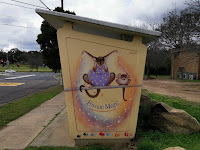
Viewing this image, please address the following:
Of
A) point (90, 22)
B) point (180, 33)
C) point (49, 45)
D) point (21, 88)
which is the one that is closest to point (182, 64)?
point (180, 33)

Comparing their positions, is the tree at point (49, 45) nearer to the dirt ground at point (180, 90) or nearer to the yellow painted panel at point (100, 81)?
the dirt ground at point (180, 90)

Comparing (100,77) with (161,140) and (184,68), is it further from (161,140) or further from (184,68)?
(184,68)

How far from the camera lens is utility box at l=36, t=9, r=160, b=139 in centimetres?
349

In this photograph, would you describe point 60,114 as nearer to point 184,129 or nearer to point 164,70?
point 184,129

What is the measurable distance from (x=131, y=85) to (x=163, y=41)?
2386cm

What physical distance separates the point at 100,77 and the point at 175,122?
2097 millimetres

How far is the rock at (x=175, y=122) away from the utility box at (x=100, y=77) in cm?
108

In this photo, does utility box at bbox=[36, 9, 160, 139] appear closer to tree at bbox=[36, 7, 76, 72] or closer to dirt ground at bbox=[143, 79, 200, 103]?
dirt ground at bbox=[143, 79, 200, 103]

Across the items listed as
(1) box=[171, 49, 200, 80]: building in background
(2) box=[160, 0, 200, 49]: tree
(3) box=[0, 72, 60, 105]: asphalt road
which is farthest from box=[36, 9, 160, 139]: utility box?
(1) box=[171, 49, 200, 80]: building in background

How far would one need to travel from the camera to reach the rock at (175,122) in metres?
4.19

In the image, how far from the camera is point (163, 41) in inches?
1008

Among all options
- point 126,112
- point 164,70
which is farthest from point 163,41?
point 126,112

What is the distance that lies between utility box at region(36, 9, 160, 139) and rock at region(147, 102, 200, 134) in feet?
3.53

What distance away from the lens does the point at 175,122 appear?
424cm
